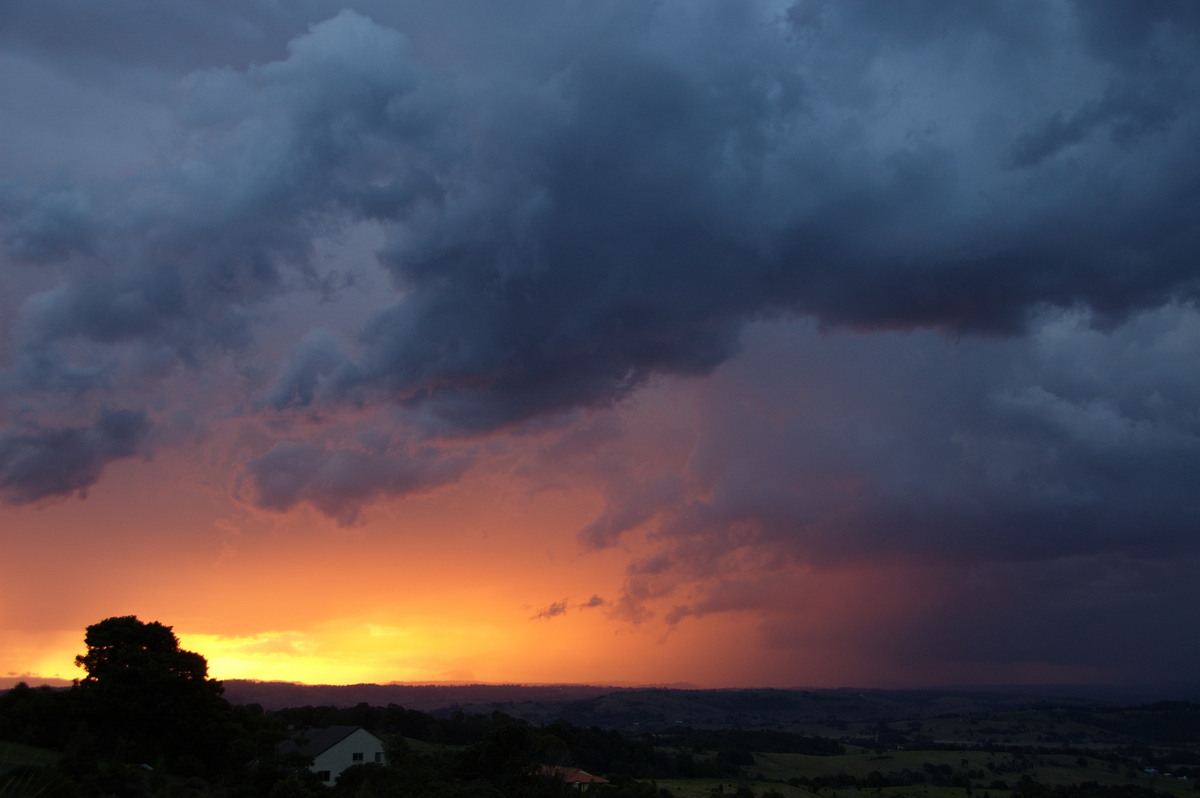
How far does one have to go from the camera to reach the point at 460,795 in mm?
40844

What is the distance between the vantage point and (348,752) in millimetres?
79062

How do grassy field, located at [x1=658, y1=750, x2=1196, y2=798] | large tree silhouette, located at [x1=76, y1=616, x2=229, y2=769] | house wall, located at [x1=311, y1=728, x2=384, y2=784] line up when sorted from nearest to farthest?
Result: large tree silhouette, located at [x1=76, y1=616, x2=229, y2=769], house wall, located at [x1=311, y1=728, x2=384, y2=784], grassy field, located at [x1=658, y1=750, x2=1196, y2=798]

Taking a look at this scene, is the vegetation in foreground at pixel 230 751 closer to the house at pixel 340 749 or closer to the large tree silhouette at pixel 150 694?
the large tree silhouette at pixel 150 694

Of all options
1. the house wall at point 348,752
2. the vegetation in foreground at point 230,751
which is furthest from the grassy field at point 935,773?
the house wall at point 348,752

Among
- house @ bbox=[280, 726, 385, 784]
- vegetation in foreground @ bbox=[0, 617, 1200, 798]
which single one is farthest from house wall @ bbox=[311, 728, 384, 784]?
vegetation in foreground @ bbox=[0, 617, 1200, 798]

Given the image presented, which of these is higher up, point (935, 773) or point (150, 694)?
point (150, 694)

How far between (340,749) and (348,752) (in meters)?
0.81

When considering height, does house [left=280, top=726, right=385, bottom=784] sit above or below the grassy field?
above

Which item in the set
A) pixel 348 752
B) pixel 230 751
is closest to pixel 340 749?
pixel 348 752

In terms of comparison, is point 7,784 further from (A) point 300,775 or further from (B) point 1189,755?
(B) point 1189,755

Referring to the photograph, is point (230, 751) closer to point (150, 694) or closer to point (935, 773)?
point (150, 694)

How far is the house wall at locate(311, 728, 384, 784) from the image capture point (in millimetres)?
76750

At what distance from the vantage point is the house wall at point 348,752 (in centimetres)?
7675

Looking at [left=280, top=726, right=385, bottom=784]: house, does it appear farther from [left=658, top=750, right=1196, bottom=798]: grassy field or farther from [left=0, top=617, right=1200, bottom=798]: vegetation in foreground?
[left=658, top=750, right=1196, bottom=798]: grassy field
